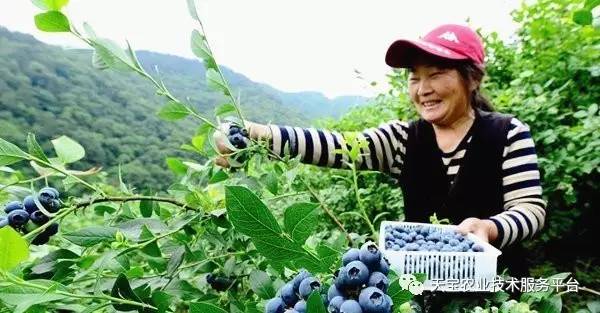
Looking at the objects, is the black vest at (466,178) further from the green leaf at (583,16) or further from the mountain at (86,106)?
the mountain at (86,106)

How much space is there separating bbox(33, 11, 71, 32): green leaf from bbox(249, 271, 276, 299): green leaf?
39 cm

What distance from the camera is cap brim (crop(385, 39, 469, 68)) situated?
1.31 m

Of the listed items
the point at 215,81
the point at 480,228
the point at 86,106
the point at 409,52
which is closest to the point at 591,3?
the point at 480,228

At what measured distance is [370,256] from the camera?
0.43 m

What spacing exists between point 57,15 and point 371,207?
167cm

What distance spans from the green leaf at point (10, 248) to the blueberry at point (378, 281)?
33cm

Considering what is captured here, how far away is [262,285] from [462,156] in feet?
3.05

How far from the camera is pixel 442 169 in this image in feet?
4.58

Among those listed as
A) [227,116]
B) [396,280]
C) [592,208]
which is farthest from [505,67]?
[396,280]

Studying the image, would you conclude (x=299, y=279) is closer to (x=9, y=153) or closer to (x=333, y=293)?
(x=333, y=293)

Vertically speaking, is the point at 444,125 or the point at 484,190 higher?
the point at 444,125

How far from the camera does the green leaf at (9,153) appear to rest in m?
0.65

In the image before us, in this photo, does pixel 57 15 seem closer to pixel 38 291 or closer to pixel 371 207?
pixel 38 291

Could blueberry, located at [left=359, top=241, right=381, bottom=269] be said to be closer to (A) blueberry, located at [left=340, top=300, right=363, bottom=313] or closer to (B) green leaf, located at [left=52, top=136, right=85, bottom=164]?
(A) blueberry, located at [left=340, top=300, right=363, bottom=313]
